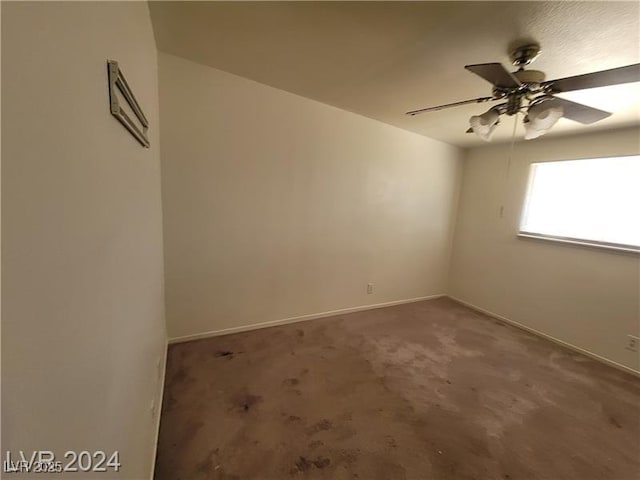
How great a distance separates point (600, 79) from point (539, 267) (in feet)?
7.89

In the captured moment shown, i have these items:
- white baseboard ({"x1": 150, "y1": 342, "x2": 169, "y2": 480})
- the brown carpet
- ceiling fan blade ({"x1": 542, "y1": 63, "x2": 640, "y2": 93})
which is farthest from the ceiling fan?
white baseboard ({"x1": 150, "y1": 342, "x2": 169, "y2": 480})

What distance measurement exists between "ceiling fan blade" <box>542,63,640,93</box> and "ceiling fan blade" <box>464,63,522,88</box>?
7.7 inches

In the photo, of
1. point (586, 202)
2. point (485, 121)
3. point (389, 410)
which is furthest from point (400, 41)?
point (586, 202)

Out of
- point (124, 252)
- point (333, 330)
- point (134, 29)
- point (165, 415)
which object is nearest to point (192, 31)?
point (134, 29)

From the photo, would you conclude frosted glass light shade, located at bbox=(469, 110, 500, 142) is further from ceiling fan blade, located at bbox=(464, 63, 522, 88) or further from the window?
the window

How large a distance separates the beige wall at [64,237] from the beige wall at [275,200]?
1.31m

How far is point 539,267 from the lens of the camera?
2.99m

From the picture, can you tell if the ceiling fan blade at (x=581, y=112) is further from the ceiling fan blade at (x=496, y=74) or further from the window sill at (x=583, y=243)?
the window sill at (x=583, y=243)

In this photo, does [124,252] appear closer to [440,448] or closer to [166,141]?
[166,141]

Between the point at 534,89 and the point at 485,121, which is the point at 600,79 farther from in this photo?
the point at 485,121

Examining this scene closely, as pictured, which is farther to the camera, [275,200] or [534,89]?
[275,200]

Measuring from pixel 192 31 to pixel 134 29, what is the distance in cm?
67

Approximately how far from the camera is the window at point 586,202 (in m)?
2.42

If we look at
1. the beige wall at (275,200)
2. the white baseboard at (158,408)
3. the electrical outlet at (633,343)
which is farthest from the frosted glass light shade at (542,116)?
the white baseboard at (158,408)
